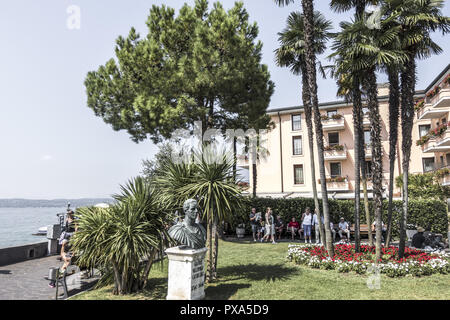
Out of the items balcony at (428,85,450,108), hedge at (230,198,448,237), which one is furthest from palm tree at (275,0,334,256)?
balcony at (428,85,450,108)

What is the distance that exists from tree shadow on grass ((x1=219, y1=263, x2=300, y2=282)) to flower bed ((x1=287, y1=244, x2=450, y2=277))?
2.86 ft

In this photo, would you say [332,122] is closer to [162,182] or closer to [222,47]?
[222,47]

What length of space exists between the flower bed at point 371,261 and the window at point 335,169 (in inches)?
808

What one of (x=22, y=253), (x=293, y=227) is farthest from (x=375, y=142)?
(x=22, y=253)

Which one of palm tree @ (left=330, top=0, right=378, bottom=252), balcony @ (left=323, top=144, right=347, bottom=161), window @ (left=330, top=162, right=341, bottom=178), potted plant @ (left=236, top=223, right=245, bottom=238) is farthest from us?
window @ (left=330, top=162, right=341, bottom=178)

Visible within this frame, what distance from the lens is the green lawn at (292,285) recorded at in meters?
6.57

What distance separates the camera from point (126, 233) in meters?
6.19

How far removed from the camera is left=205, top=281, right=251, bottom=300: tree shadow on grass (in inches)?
259

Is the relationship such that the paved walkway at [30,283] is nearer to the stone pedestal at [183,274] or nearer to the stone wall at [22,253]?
the stone wall at [22,253]

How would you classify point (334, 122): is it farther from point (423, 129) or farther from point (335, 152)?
point (423, 129)

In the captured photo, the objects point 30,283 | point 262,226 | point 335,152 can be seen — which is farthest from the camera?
point 335,152

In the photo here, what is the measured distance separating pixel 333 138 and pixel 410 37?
72.9ft

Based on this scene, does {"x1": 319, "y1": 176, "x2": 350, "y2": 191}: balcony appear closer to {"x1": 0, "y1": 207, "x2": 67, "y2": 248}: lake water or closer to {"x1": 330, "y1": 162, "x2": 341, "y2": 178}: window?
{"x1": 330, "y1": 162, "x2": 341, "y2": 178}: window
